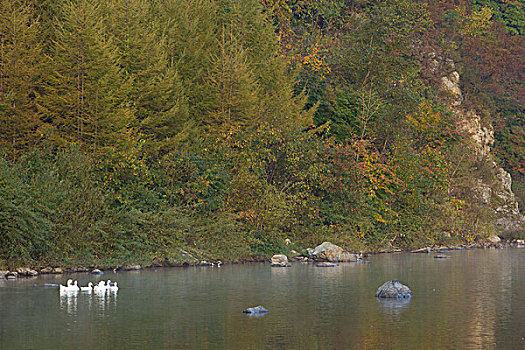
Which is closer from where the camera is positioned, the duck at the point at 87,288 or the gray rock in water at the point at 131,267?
the duck at the point at 87,288

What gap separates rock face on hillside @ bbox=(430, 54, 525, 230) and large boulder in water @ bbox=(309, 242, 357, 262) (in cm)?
2348

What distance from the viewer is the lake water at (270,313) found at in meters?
15.1

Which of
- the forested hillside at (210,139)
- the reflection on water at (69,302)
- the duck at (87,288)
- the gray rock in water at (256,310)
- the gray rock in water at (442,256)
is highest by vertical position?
the forested hillside at (210,139)

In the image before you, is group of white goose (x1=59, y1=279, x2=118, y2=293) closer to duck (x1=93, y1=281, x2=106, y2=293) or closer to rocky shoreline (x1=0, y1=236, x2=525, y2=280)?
duck (x1=93, y1=281, x2=106, y2=293)

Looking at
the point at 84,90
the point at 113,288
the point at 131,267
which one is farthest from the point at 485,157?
the point at 113,288

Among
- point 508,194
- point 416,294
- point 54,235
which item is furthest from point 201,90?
point 508,194

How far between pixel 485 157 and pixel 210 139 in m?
33.2

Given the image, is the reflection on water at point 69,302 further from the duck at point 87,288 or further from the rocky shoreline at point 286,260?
the rocky shoreline at point 286,260

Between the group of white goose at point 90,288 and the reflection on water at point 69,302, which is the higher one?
the group of white goose at point 90,288

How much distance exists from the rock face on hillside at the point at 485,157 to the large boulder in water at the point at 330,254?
23.5 m

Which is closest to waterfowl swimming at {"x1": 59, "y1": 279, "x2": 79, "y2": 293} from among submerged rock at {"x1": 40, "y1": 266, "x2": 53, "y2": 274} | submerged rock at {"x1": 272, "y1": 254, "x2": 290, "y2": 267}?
submerged rock at {"x1": 40, "y1": 266, "x2": 53, "y2": 274}

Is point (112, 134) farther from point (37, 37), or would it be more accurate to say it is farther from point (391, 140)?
point (391, 140)

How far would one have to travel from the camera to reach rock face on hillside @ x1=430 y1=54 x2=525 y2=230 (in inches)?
2312

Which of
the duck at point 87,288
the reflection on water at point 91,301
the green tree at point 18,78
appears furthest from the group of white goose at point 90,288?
the green tree at point 18,78
